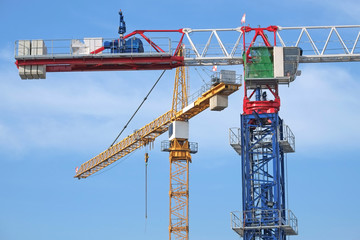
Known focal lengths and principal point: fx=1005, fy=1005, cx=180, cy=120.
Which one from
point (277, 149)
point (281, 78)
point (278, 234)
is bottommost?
point (278, 234)

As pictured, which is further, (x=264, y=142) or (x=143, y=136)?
(x=143, y=136)

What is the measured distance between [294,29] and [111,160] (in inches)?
2845

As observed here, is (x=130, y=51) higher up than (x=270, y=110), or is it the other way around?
(x=130, y=51)

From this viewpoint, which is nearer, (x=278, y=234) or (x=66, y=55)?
(x=278, y=234)

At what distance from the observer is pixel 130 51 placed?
10862 cm

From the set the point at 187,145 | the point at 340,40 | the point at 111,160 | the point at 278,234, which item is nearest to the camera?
the point at 278,234

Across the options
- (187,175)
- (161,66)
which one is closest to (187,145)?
(187,175)

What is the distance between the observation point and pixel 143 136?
16150cm

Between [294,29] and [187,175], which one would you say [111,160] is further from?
[294,29]

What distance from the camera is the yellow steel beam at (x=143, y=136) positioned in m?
137

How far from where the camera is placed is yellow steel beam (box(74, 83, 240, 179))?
5406 inches

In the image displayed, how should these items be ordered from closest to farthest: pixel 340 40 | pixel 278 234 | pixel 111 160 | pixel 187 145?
1. pixel 278 234
2. pixel 340 40
3. pixel 187 145
4. pixel 111 160

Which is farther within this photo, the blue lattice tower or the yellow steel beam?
the yellow steel beam

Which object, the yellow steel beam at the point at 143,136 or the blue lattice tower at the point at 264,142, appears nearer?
the blue lattice tower at the point at 264,142
